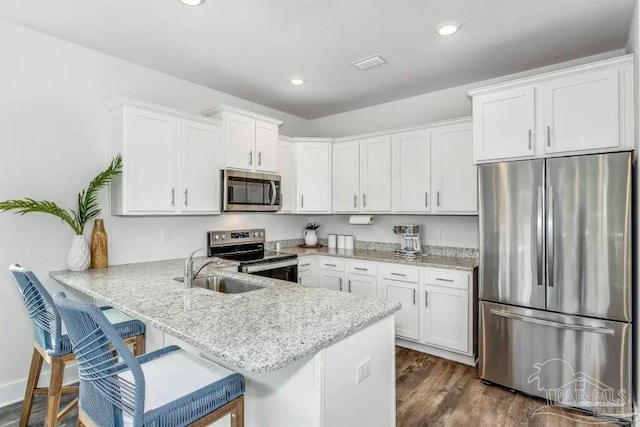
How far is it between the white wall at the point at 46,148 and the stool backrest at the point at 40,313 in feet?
2.92

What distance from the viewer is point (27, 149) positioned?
2.52 metres

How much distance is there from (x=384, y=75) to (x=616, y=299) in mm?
2603

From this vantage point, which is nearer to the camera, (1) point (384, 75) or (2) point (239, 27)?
(2) point (239, 27)

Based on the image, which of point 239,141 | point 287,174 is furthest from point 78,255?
point 287,174

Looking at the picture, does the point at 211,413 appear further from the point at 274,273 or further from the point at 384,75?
the point at 384,75

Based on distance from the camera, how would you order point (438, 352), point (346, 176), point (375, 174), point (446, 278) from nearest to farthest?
1. point (446, 278)
2. point (438, 352)
3. point (375, 174)
4. point (346, 176)

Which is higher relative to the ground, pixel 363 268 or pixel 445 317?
pixel 363 268

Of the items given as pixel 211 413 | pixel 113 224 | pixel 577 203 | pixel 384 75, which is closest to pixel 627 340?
pixel 577 203

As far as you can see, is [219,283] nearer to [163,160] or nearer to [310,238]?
[163,160]

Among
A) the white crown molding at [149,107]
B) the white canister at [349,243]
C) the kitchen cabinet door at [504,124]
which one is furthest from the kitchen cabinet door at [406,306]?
the white crown molding at [149,107]

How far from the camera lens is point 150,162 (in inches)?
113

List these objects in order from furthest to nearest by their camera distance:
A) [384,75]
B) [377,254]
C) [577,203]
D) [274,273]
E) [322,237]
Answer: [322,237], [377,254], [274,273], [384,75], [577,203]

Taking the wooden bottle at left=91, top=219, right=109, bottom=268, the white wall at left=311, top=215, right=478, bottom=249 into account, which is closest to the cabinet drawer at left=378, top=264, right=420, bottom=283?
the white wall at left=311, top=215, right=478, bottom=249

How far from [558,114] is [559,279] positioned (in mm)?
1215
